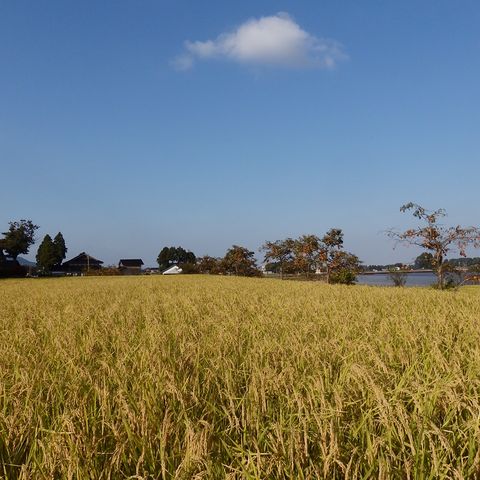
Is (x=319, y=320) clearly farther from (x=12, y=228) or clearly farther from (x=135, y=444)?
(x=12, y=228)

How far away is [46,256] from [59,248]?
414 centimetres

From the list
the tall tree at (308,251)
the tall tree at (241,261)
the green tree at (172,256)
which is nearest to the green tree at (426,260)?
the tall tree at (308,251)

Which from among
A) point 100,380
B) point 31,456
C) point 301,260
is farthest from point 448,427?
point 301,260

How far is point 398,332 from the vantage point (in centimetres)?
475

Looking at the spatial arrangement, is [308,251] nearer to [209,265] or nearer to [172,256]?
[209,265]

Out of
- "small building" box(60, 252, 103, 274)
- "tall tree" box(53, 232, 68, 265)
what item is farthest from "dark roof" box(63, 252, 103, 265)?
"tall tree" box(53, 232, 68, 265)

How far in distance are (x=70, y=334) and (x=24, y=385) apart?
2.19m

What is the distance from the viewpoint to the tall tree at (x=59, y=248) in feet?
289

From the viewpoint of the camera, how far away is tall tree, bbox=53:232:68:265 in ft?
289

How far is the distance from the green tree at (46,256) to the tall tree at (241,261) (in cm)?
3902

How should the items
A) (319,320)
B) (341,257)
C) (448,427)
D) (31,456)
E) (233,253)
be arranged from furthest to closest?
(233,253) → (341,257) → (319,320) → (448,427) → (31,456)

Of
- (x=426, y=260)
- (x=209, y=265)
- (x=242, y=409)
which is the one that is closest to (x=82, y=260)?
(x=209, y=265)

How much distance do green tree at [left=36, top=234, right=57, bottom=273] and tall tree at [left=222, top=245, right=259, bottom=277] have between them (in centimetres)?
3902

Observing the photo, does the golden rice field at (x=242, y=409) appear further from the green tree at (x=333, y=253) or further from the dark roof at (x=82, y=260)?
the dark roof at (x=82, y=260)
